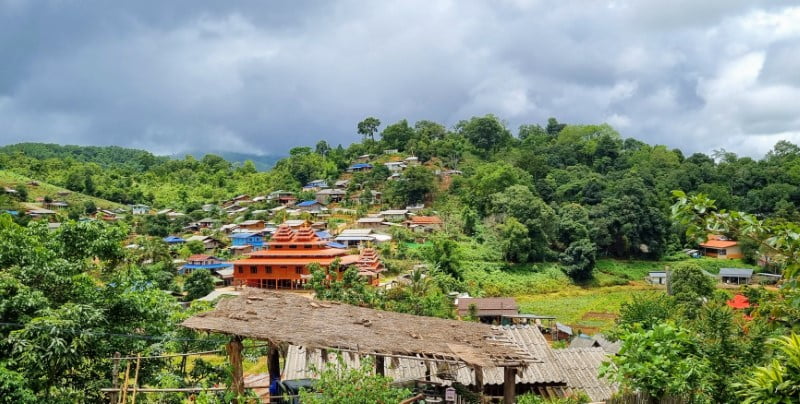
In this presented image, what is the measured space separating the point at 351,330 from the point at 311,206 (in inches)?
1727

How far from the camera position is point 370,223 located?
4447cm

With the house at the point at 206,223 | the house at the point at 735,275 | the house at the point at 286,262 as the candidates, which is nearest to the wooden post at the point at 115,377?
the house at the point at 286,262

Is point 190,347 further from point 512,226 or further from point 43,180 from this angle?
point 43,180

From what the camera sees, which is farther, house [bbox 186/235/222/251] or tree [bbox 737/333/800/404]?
house [bbox 186/235/222/251]

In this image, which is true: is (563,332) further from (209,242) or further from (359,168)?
(359,168)

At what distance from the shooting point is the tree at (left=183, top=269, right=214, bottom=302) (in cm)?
2942

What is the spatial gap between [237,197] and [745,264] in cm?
4590

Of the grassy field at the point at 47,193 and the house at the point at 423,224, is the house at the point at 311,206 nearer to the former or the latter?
the house at the point at 423,224

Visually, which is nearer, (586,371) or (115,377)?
(115,377)

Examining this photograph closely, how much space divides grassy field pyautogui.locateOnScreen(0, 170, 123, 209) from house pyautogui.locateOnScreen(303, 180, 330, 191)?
18202mm

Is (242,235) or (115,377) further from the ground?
(242,235)

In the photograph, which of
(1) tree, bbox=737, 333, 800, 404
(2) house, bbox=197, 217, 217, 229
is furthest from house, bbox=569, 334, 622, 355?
(2) house, bbox=197, 217, 217, 229

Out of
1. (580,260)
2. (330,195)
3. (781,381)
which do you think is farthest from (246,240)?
(781,381)

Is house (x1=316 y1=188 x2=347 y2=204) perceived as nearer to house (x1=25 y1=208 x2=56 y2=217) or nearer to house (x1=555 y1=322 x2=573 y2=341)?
house (x1=25 y1=208 x2=56 y2=217)
